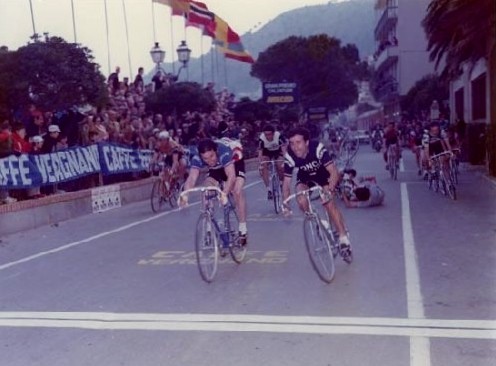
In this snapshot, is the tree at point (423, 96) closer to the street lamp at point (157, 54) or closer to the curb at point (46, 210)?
the street lamp at point (157, 54)

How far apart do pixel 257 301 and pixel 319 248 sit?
1.14m

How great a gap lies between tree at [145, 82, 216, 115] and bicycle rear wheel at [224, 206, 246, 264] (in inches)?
860

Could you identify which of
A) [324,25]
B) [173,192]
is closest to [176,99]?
[173,192]

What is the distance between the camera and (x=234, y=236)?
31.7 ft

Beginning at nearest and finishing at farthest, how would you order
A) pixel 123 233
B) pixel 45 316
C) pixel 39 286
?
pixel 45 316
pixel 39 286
pixel 123 233

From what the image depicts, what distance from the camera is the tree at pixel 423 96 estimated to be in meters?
64.1

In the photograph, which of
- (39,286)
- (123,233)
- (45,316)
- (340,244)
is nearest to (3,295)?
(39,286)

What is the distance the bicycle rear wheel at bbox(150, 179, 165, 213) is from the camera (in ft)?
56.6

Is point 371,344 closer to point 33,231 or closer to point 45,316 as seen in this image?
point 45,316

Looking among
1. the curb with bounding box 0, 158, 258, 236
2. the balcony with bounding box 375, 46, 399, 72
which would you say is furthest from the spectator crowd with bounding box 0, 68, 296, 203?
the balcony with bounding box 375, 46, 399, 72

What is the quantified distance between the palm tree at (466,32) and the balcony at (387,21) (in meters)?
32.5

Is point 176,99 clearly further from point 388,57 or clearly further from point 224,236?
point 388,57

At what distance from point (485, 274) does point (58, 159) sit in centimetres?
1078

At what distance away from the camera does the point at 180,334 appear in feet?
21.2
